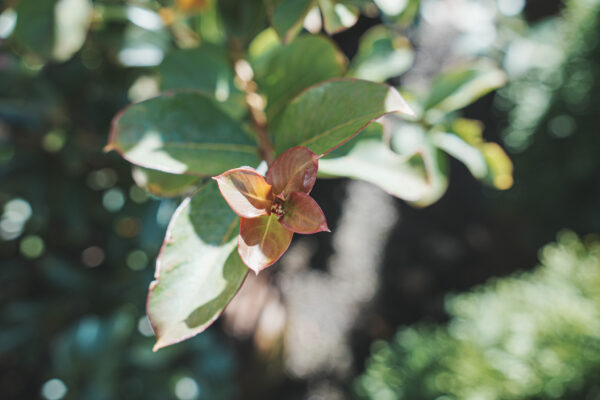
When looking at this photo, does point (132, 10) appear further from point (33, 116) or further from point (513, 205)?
point (513, 205)

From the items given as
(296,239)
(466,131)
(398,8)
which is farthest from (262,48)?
(296,239)

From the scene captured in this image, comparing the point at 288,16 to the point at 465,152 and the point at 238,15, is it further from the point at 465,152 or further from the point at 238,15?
the point at 465,152

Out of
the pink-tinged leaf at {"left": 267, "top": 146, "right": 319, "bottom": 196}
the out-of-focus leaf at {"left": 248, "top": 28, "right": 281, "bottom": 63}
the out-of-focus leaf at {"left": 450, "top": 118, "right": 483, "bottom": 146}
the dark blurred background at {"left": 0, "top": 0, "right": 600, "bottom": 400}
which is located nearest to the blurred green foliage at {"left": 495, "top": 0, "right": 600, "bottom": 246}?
the dark blurred background at {"left": 0, "top": 0, "right": 600, "bottom": 400}

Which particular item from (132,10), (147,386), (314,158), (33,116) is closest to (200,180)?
(314,158)

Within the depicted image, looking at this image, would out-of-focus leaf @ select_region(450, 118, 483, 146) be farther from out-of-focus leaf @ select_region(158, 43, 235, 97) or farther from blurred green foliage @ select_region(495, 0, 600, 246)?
blurred green foliage @ select_region(495, 0, 600, 246)

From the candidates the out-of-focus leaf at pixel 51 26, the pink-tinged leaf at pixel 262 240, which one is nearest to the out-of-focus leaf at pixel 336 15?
the pink-tinged leaf at pixel 262 240
